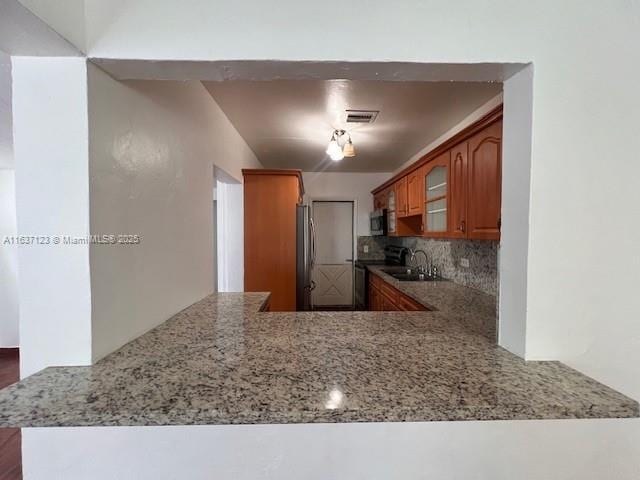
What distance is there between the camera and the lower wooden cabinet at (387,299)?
221 centimetres

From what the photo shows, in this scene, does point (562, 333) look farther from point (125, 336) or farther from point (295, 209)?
point (295, 209)

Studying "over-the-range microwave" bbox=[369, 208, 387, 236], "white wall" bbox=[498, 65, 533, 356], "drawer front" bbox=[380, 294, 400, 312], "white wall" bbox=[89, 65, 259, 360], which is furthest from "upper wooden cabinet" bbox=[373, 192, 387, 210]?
"white wall" bbox=[498, 65, 533, 356]

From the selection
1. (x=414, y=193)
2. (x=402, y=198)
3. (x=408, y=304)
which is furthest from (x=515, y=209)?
(x=402, y=198)

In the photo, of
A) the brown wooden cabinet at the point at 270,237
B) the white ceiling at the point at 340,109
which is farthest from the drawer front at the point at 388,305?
the white ceiling at the point at 340,109

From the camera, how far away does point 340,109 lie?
6.91ft

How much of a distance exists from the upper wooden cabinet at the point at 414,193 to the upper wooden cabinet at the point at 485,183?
3.12 ft

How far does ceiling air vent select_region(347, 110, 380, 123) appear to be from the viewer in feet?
7.07

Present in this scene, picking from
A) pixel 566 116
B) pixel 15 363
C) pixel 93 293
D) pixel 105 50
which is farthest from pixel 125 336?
pixel 15 363

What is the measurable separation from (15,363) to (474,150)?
511 centimetres

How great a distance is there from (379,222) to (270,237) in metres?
1.90

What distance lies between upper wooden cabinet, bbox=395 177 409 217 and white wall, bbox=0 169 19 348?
4.42m

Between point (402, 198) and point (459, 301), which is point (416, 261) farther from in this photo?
point (459, 301)

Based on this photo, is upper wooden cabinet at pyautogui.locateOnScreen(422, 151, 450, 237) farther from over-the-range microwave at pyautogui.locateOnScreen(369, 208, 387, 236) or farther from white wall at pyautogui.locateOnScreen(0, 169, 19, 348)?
white wall at pyautogui.locateOnScreen(0, 169, 19, 348)

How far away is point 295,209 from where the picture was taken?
273 cm
